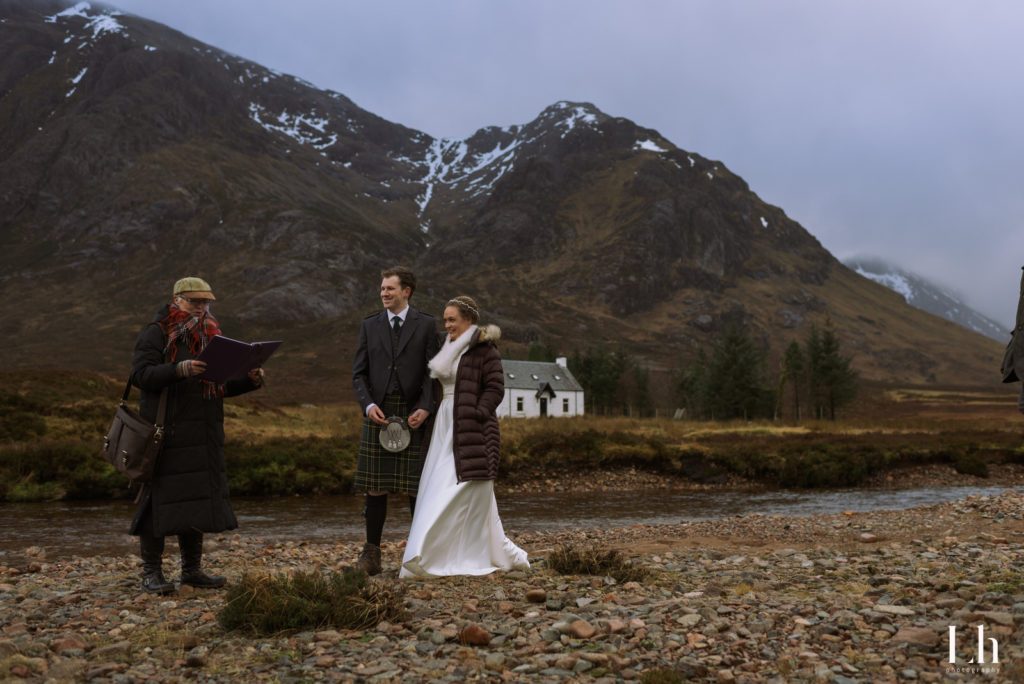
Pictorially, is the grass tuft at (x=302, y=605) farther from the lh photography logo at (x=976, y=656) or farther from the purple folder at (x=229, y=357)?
the lh photography logo at (x=976, y=656)

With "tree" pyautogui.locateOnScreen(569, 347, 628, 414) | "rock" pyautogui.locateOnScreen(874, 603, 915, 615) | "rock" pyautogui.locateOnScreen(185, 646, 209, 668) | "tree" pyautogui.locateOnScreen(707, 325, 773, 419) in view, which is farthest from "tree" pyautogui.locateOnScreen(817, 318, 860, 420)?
"rock" pyautogui.locateOnScreen(185, 646, 209, 668)

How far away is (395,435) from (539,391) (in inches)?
2556

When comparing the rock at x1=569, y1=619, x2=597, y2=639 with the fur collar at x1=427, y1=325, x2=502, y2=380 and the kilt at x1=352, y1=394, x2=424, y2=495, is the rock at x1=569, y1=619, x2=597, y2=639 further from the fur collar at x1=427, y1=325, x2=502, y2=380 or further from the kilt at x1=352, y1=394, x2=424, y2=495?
the fur collar at x1=427, y1=325, x2=502, y2=380

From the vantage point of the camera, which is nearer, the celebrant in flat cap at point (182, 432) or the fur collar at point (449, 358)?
the celebrant in flat cap at point (182, 432)

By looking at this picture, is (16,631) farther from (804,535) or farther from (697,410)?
(697,410)

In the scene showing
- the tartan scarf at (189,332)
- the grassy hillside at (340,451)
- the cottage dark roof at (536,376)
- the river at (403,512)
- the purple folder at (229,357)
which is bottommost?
the river at (403,512)

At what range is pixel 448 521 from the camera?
756cm

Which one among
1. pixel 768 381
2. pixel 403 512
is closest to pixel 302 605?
pixel 403 512

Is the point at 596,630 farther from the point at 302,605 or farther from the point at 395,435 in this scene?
the point at 395,435

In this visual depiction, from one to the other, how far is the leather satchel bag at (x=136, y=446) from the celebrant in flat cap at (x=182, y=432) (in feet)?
0.53

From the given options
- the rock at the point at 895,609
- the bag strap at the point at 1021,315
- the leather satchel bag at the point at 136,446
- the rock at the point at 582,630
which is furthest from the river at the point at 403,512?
the bag strap at the point at 1021,315

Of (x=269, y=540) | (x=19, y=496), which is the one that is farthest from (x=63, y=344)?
A: (x=269, y=540)

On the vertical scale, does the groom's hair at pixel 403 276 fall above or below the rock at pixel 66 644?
above

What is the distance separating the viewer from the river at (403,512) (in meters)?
16.2
